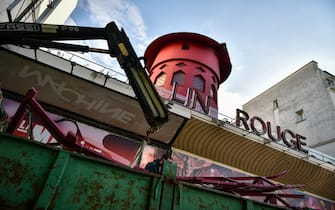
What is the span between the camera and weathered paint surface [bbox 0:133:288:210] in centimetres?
244

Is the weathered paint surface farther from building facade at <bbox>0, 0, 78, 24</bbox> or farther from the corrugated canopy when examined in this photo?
the corrugated canopy

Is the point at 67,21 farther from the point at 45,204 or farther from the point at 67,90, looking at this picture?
the point at 45,204

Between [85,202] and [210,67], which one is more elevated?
[210,67]

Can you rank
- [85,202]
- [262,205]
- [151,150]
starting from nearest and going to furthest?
[85,202], [262,205], [151,150]

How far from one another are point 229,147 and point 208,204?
27.5ft

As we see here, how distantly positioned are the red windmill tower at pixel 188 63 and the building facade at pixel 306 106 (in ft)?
24.3

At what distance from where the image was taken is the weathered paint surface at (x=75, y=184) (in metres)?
2.44

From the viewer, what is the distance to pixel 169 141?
10.6 m

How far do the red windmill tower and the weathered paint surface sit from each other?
1235cm

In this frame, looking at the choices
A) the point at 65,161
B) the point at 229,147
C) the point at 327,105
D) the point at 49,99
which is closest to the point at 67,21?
the point at 49,99

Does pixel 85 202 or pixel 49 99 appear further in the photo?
pixel 49 99

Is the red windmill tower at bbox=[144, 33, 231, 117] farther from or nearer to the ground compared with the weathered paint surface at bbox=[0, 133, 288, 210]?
farther from the ground

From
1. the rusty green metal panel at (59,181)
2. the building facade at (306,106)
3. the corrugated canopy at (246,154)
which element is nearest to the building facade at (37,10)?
the rusty green metal panel at (59,181)

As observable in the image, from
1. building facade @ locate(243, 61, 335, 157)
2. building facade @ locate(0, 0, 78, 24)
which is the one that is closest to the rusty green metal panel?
building facade @ locate(0, 0, 78, 24)
